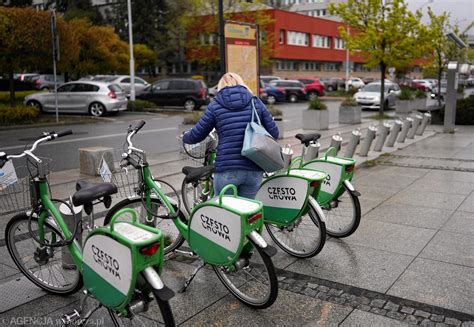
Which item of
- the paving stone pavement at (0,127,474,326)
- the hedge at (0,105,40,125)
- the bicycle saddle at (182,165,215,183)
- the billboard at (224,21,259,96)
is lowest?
the paving stone pavement at (0,127,474,326)

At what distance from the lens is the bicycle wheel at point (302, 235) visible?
478 cm

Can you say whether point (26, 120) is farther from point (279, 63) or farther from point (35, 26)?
point (279, 63)

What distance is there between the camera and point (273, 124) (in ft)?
15.3

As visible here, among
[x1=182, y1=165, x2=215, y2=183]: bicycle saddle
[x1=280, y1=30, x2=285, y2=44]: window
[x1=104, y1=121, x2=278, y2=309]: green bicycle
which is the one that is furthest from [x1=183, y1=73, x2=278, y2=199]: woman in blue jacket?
[x1=280, y1=30, x2=285, y2=44]: window

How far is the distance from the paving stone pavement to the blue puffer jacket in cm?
103

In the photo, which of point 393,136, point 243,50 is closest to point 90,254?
point 243,50

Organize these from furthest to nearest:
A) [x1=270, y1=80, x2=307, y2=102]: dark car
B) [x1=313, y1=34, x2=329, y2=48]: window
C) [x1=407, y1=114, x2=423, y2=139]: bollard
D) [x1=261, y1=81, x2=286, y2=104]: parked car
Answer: [x1=313, y1=34, x2=329, y2=48]: window < [x1=270, y1=80, x2=307, y2=102]: dark car < [x1=261, y1=81, x2=286, y2=104]: parked car < [x1=407, y1=114, x2=423, y2=139]: bollard

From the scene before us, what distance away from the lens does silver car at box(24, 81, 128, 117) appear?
22.2 m

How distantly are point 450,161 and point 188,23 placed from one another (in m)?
37.0

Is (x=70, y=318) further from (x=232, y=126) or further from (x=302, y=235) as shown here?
(x=302, y=235)

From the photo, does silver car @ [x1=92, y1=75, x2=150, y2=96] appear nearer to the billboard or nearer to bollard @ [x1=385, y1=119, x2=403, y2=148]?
the billboard

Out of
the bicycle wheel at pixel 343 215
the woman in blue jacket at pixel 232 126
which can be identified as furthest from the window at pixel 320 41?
the woman in blue jacket at pixel 232 126

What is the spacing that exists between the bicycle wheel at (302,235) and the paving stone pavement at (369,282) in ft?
0.32

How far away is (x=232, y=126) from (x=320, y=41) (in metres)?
58.7
